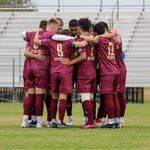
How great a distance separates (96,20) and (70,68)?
23.6 metres

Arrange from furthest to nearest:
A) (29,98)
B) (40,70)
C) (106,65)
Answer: (29,98), (106,65), (40,70)

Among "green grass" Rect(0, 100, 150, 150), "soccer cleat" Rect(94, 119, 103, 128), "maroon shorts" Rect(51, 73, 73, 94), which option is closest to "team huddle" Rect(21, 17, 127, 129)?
"maroon shorts" Rect(51, 73, 73, 94)

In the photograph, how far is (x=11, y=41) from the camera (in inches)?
1422

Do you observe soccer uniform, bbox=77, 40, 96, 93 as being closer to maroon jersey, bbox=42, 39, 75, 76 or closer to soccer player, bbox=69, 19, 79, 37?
maroon jersey, bbox=42, 39, 75, 76

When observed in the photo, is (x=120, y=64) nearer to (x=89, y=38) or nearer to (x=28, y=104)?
(x=89, y=38)

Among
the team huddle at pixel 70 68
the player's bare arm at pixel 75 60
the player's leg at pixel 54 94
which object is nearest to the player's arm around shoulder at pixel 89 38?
the team huddle at pixel 70 68

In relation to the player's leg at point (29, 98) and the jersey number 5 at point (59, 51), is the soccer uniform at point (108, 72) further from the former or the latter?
the player's leg at point (29, 98)

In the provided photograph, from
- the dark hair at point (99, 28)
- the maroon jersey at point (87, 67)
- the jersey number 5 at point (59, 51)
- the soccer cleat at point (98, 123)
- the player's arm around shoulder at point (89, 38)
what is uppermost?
the dark hair at point (99, 28)

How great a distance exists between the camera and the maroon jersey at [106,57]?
1361cm

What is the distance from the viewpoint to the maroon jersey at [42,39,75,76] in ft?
43.7

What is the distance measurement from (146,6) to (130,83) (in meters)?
7.02

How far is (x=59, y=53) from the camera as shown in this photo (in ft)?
43.8

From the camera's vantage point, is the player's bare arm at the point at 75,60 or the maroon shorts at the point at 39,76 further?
the maroon shorts at the point at 39,76

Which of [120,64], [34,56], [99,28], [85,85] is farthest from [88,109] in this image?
[99,28]
